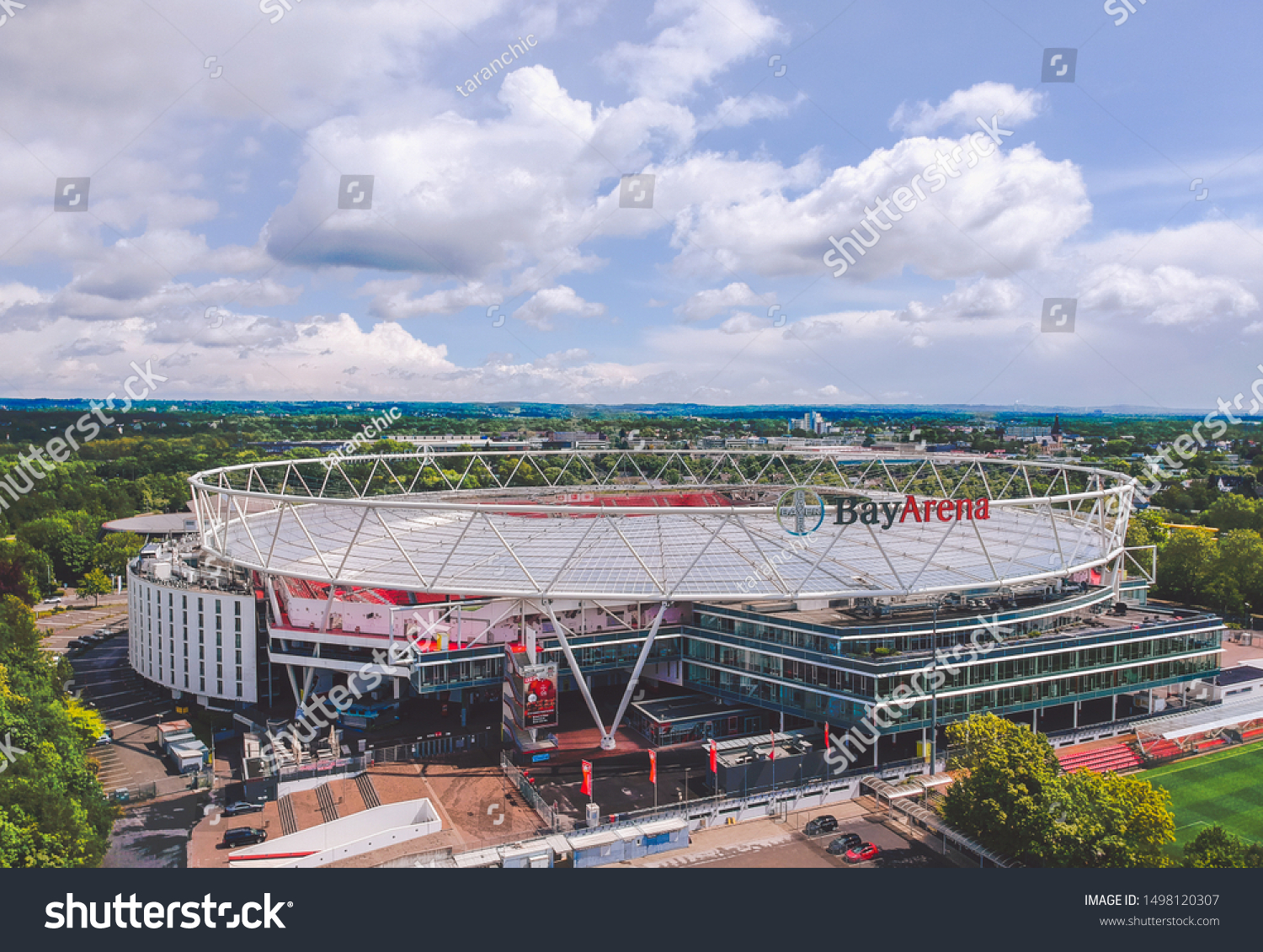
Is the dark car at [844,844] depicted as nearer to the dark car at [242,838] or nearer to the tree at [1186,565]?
the dark car at [242,838]

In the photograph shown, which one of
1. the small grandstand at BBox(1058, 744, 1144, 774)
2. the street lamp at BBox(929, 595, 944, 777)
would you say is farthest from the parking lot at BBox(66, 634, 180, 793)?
the small grandstand at BBox(1058, 744, 1144, 774)

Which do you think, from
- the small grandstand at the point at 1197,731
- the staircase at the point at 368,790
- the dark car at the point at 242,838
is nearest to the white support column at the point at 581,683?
the staircase at the point at 368,790

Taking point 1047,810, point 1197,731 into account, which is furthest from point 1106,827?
point 1197,731

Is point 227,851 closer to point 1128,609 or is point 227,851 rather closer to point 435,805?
point 435,805

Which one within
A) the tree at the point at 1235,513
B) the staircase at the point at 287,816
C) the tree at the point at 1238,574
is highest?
the tree at the point at 1235,513

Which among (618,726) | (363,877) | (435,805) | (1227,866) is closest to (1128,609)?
(1227,866)

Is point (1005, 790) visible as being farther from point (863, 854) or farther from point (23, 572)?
point (23, 572)
